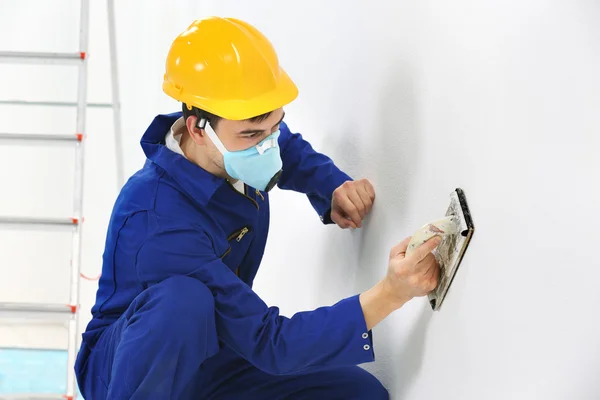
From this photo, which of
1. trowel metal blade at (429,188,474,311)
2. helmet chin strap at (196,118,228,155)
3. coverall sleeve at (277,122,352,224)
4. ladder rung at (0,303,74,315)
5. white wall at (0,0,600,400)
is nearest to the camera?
white wall at (0,0,600,400)

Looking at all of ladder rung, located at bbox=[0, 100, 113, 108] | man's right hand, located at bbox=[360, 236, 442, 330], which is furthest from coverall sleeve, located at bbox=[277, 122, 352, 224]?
ladder rung, located at bbox=[0, 100, 113, 108]

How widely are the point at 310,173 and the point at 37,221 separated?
1005mm

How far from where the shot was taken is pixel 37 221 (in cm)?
234

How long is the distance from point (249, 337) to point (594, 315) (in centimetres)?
70

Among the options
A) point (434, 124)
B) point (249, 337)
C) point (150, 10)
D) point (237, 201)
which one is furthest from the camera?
point (150, 10)

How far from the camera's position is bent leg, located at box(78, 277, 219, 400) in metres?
1.35

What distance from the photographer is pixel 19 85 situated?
140 inches

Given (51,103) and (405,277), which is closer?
(405,277)

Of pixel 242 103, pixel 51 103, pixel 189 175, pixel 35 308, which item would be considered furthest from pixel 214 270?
pixel 51 103

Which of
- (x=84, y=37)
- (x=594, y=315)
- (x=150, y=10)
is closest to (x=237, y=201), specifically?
(x=594, y=315)

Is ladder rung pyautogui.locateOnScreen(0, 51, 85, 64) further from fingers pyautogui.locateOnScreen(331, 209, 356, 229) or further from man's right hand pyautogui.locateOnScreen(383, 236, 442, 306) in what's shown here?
man's right hand pyautogui.locateOnScreen(383, 236, 442, 306)

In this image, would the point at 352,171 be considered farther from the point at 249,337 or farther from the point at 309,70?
the point at 249,337

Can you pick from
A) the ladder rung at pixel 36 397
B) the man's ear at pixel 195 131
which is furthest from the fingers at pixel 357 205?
the ladder rung at pixel 36 397

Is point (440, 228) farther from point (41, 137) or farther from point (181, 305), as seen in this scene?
point (41, 137)
